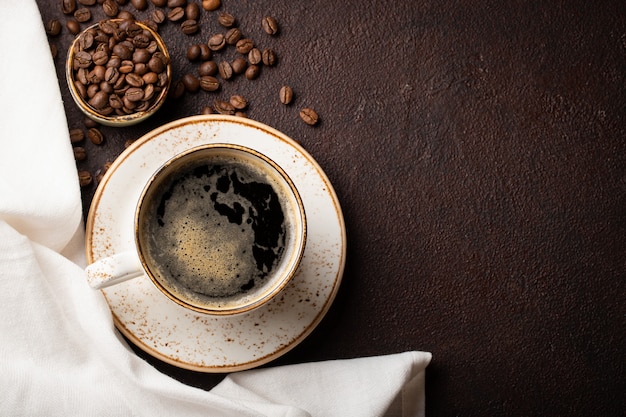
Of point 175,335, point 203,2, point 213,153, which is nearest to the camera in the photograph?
point 213,153

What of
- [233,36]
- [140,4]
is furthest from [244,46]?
[140,4]

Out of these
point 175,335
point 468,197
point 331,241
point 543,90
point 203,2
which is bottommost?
point 175,335

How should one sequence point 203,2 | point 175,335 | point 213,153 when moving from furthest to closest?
point 203,2 < point 175,335 < point 213,153

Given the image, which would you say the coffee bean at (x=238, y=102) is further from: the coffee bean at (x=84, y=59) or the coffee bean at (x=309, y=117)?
the coffee bean at (x=84, y=59)

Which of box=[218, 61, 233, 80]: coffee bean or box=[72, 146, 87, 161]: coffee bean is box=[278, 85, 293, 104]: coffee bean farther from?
box=[72, 146, 87, 161]: coffee bean

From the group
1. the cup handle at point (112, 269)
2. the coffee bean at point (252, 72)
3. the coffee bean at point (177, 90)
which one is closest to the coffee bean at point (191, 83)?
the coffee bean at point (177, 90)

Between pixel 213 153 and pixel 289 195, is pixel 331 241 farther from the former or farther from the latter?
pixel 213 153

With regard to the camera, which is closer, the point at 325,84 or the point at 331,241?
the point at 331,241

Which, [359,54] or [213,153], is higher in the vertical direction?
[359,54]

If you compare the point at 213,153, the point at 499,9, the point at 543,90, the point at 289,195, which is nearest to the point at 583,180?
the point at 543,90
